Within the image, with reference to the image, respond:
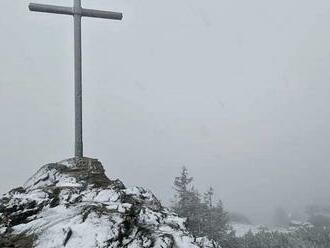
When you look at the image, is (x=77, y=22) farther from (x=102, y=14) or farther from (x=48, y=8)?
(x=48, y=8)

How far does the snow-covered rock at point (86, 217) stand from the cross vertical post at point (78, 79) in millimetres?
1245

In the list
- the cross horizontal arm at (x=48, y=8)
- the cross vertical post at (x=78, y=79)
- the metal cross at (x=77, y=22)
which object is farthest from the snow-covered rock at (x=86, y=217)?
the cross horizontal arm at (x=48, y=8)

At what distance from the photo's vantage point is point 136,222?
608 cm

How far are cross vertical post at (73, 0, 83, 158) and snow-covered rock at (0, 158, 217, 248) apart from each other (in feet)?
4.09

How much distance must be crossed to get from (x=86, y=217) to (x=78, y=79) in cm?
450

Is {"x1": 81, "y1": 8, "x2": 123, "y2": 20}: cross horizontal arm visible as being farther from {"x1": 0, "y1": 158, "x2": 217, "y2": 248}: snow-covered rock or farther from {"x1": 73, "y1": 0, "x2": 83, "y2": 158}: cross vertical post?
{"x1": 0, "y1": 158, "x2": 217, "y2": 248}: snow-covered rock

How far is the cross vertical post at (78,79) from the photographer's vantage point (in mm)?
9242

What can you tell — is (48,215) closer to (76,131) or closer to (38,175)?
(38,175)

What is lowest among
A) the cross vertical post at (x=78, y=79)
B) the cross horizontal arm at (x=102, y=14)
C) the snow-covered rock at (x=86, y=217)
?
the snow-covered rock at (x=86, y=217)

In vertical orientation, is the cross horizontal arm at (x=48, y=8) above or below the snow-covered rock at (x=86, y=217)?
above

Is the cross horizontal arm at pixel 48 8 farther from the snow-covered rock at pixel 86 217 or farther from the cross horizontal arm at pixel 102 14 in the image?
the snow-covered rock at pixel 86 217

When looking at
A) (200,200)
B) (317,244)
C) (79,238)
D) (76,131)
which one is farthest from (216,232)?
(79,238)

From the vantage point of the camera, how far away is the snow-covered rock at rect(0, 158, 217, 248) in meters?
5.48

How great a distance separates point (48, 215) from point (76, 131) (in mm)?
3384
